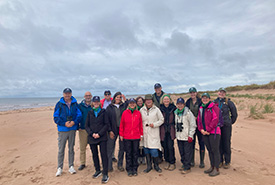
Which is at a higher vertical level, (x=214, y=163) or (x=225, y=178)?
(x=214, y=163)

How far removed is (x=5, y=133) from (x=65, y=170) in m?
7.16

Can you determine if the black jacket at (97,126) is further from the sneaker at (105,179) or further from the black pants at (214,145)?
the black pants at (214,145)

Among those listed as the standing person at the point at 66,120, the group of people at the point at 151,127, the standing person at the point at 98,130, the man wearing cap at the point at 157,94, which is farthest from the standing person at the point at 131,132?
the standing person at the point at 66,120

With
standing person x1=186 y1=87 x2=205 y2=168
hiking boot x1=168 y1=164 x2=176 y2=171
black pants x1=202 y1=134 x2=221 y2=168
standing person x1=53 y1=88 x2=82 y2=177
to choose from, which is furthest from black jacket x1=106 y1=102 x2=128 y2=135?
black pants x1=202 y1=134 x2=221 y2=168

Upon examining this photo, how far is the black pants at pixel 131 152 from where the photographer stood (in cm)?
443

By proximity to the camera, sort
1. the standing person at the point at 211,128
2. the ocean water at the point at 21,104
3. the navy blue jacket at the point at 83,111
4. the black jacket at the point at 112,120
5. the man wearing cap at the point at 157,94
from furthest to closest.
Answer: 1. the ocean water at the point at 21,104
2. the man wearing cap at the point at 157,94
3. the navy blue jacket at the point at 83,111
4. the black jacket at the point at 112,120
5. the standing person at the point at 211,128

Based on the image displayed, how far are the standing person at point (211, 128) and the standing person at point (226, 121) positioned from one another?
42 centimetres

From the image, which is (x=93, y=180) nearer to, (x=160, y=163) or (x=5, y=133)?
(x=160, y=163)

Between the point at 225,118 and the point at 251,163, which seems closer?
the point at 225,118

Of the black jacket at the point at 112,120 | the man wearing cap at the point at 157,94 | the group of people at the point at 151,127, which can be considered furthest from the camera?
the man wearing cap at the point at 157,94

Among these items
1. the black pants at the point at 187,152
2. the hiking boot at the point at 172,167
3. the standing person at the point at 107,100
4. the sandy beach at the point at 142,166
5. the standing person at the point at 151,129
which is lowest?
the sandy beach at the point at 142,166

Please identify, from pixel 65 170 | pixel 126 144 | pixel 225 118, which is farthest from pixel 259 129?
pixel 65 170

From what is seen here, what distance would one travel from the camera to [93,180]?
14.0ft

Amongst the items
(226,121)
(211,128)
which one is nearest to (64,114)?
(211,128)
